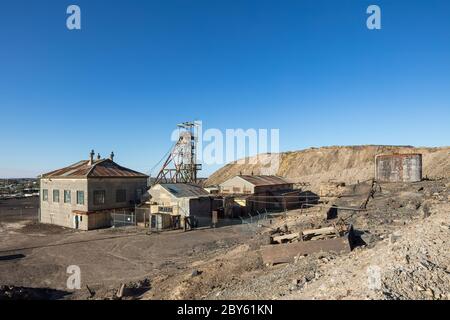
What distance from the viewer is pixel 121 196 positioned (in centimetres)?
3092

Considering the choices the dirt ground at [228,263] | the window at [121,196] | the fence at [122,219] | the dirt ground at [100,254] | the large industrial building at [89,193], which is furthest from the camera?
the window at [121,196]

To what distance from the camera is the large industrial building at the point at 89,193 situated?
28.0 m

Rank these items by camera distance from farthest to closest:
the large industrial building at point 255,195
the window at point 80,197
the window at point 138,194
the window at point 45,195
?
the large industrial building at point 255,195, the window at point 138,194, the window at point 45,195, the window at point 80,197

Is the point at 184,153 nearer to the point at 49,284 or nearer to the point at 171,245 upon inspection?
the point at 171,245

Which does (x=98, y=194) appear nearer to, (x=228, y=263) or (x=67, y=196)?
(x=67, y=196)

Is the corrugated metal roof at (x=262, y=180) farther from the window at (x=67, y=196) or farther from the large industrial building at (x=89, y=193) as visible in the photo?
the window at (x=67, y=196)

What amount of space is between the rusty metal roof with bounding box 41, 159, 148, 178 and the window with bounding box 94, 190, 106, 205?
150cm

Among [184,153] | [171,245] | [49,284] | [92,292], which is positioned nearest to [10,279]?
[49,284]

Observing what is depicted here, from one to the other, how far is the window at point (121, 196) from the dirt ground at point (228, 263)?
16.0ft

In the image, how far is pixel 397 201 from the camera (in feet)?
82.4

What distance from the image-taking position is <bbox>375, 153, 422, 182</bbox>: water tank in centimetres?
3806

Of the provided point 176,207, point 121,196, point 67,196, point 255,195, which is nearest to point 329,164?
point 255,195

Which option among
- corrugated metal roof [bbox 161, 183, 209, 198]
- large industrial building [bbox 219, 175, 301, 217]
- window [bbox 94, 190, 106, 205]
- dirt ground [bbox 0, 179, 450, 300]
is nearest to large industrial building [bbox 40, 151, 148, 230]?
window [bbox 94, 190, 106, 205]

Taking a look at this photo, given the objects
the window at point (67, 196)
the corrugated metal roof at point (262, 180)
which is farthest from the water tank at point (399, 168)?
the window at point (67, 196)
